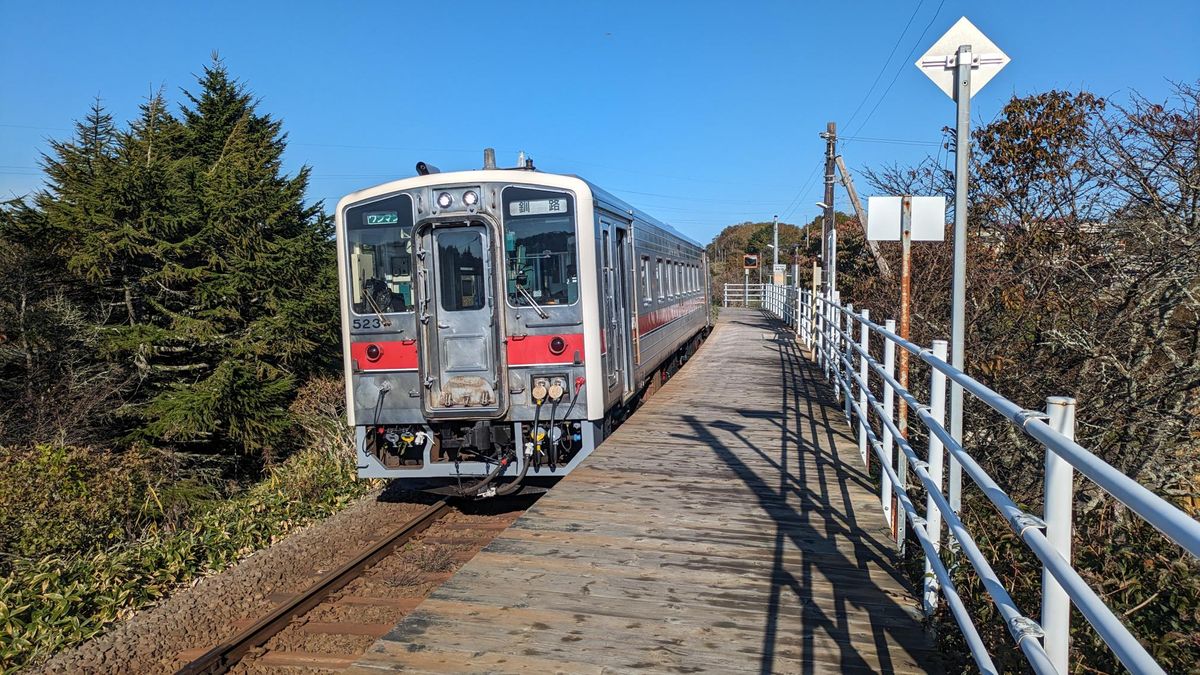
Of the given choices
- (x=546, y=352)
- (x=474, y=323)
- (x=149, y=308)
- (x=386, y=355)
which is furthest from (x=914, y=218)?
(x=149, y=308)

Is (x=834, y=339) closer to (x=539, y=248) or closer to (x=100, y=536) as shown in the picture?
(x=539, y=248)

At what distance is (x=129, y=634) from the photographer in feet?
17.1

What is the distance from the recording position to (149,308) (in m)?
19.3

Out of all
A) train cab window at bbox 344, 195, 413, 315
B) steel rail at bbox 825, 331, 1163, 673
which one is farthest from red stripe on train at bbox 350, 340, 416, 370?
steel rail at bbox 825, 331, 1163, 673

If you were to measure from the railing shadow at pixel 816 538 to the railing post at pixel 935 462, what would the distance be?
15 centimetres

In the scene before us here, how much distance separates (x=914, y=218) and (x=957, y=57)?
7.04 ft

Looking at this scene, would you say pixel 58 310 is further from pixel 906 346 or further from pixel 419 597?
pixel 906 346

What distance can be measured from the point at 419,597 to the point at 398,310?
2836 mm

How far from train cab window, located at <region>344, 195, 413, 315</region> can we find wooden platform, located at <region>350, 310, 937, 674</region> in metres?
2.32

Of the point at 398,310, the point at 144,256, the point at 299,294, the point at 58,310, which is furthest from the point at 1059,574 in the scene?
the point at 299,294

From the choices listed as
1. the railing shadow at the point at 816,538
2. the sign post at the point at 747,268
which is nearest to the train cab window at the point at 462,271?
the railing shadow at the point at 816,538

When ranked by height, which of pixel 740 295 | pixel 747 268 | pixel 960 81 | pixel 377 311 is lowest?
pixel 740 295

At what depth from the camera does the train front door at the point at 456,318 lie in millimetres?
7430

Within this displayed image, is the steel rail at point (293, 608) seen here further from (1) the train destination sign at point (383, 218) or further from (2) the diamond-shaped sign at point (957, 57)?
(2) the diamond-shaped sign at point (957, 57)
